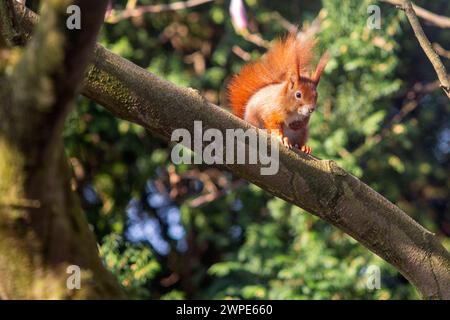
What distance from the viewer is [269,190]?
2086 millimetres

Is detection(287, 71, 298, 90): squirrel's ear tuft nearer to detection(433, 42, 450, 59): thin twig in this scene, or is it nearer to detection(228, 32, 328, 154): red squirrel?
detection(228, 32, 328, 154): red squirrel

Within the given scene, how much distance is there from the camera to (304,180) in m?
2.08

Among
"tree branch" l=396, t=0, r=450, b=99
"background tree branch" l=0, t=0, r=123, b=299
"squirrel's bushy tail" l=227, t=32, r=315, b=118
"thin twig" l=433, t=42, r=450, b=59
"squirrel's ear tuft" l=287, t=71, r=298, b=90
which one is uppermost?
"thin twig" l=433, t=42, r=450, b=59

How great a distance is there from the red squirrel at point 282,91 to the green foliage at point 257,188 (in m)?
0.81

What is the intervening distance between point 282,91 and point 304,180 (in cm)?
101

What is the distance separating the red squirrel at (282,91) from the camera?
9.87 feet

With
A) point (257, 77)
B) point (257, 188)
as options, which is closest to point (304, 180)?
point (257, 77)

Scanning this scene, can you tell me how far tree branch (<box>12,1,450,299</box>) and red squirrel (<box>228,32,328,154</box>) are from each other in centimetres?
82

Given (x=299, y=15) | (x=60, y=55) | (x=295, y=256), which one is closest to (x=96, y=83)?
(x=60, y=55)

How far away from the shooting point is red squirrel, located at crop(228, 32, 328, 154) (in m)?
3.01

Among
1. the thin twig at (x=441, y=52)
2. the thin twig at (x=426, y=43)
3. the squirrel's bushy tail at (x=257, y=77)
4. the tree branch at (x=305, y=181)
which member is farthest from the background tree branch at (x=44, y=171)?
the thin twig at (x=441, y=52)

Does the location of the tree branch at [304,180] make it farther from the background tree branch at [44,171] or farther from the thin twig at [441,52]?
the thin twig at [441,52]

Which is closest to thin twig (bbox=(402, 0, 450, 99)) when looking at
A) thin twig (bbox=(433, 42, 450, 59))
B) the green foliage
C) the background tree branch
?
the background tree branch

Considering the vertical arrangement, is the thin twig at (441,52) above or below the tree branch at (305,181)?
above
